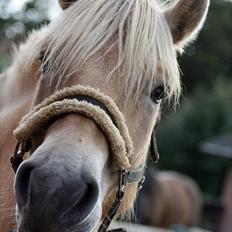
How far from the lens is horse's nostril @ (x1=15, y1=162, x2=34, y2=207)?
2.33 metres

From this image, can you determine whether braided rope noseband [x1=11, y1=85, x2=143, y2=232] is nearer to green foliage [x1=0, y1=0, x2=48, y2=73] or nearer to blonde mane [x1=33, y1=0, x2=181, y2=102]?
blonde mane [x1=33, y1=0, x2=181, y2=102]

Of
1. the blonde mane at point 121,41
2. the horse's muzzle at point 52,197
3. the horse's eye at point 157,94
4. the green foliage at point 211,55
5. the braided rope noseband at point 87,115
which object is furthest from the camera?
the green foliage at point 211,55

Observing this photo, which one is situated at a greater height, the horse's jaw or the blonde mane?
the blonde mane

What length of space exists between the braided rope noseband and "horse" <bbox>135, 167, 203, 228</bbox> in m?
11.5

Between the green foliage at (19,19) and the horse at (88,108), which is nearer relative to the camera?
the horse at (88,108)

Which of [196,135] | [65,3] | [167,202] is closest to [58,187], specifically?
[65,3]

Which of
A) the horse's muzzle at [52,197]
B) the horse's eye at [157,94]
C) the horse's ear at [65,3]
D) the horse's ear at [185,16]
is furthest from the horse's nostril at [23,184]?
the horse's ear at [185,16]

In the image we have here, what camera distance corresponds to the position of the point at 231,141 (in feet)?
61.1

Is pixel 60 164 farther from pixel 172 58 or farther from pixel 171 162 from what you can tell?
pixel 171 162

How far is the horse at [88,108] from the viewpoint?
232 centimetres

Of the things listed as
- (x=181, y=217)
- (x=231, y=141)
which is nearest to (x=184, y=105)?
(x=231, y=141)

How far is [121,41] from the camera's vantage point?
9.25 feet

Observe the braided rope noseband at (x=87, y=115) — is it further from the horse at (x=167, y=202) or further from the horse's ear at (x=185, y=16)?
the horse at (x=167, y=202)

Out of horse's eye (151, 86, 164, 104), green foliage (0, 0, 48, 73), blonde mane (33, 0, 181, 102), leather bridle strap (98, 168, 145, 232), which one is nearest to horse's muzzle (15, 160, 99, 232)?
leather bridle strap (98, 168, 145, 232)
